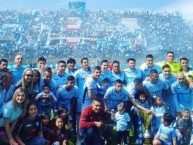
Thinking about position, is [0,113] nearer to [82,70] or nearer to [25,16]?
[82,70]

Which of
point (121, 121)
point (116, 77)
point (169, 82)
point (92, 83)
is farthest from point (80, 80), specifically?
point (169, 82)

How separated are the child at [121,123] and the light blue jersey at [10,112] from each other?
221cm

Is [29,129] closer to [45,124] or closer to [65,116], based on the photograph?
[45,124]

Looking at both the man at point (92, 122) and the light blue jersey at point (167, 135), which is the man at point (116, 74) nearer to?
the man at point (92, 122)

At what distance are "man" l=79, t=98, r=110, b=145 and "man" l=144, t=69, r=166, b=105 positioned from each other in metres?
1.44

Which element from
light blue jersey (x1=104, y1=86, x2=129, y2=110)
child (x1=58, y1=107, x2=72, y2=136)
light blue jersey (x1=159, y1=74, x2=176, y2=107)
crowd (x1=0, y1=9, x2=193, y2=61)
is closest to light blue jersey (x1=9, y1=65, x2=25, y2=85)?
child (x1=58, y1=107, x2=72, y2=136)

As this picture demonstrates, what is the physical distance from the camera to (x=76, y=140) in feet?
25.4

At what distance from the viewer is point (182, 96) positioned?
25.3 ft

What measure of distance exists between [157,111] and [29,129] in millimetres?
2830

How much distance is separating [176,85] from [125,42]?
39012mm

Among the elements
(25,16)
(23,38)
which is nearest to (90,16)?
(25,16)

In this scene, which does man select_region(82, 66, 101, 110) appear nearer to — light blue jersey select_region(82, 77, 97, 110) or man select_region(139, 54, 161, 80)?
light blue jersey select_region(82, 77, 97, 110)

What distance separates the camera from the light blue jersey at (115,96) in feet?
24.6

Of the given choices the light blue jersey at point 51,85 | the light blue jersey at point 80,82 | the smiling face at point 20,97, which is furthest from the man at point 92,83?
the smiling face at point 20,97
